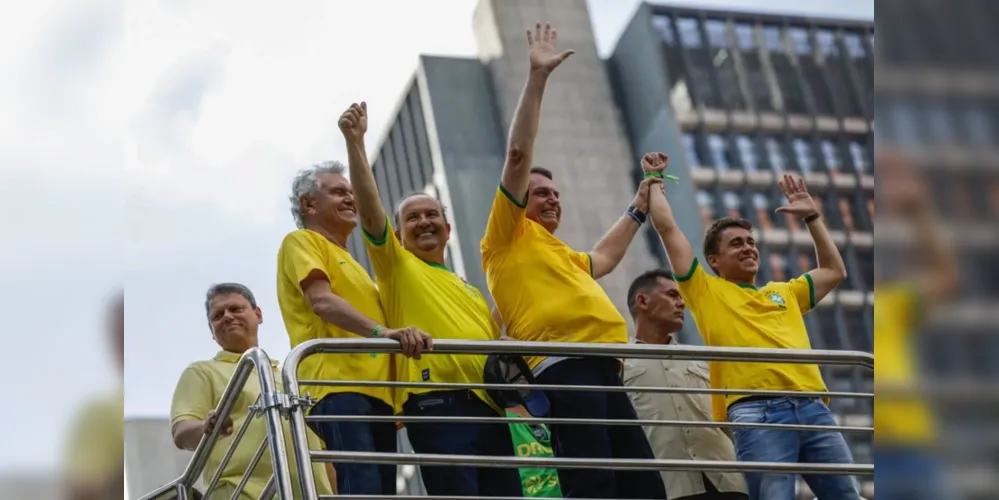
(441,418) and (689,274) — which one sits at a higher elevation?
(689,274)

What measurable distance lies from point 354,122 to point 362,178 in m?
0.15

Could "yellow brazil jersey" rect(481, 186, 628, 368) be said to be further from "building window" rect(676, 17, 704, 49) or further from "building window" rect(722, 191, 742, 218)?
"building window" rect(722, 191, 742, 218)

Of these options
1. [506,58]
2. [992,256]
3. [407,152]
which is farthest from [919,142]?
[407,152]

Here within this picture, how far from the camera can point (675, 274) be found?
10.8ft

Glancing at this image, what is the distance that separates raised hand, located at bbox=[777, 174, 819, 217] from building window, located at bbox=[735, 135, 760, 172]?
1285 inches

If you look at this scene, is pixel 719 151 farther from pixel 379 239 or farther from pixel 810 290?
pixel 379 239

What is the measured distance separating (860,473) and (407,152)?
21299mm

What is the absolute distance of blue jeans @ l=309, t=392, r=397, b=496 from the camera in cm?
263

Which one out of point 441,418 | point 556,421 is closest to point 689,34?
Answer: point 556,421

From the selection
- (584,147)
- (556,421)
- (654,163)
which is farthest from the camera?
(584,147)

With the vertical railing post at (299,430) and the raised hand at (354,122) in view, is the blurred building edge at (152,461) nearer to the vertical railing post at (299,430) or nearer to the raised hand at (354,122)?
the raised hand at (354,122)

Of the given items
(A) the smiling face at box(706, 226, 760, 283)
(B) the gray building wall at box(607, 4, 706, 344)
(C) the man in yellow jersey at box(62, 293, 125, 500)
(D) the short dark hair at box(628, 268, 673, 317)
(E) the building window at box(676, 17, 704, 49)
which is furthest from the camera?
(E) the building window at box(676, 17, 704, 49)

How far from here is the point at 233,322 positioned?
322 cm

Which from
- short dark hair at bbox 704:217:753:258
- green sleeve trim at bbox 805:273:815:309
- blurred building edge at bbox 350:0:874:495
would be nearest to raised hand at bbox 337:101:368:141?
short dark hair at bbox 704:217:753:258
